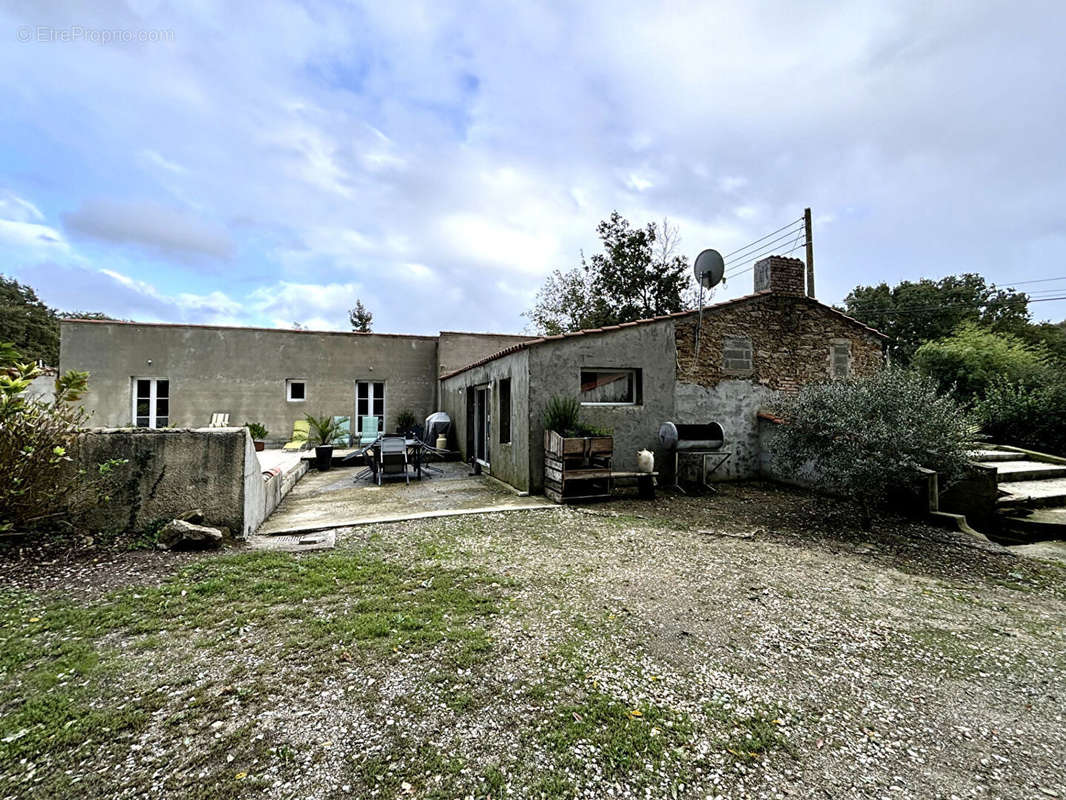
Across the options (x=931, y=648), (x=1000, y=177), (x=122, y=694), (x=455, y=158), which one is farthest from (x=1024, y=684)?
(x=1000, y=177)

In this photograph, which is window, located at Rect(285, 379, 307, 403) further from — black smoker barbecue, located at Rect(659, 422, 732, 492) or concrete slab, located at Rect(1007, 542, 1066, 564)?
concrete slab, located at Rect(1007, 542, 1066, 564)

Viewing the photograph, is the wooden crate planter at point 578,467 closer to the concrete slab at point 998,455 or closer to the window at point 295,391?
the concrete slab at point 998,455

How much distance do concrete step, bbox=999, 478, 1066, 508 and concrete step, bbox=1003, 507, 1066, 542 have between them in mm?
113

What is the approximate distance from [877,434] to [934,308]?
33.0 m

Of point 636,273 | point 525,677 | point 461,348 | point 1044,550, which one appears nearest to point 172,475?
point 525,677

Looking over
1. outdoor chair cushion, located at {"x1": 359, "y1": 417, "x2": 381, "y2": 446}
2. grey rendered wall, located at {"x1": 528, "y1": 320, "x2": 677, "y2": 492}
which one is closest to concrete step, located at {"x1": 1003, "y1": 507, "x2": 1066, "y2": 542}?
grey rendered wall, located at {"x1": 528, "y1": 320, "x2": 677, "y2": 492}

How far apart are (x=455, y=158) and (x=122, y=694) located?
1173 cm

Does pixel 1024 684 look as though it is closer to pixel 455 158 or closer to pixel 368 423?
pixel 455 158

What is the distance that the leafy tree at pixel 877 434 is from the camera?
18.5 feet

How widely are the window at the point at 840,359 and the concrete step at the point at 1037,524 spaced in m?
4.29

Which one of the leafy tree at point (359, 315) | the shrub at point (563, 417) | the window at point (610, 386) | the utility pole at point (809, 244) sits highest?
the leafy tree at point (359, 315)

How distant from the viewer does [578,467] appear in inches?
291

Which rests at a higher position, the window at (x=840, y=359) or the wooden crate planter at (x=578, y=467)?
the window at (x=840, y=359)

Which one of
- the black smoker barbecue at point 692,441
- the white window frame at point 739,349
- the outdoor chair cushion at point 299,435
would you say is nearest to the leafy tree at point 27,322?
the outdoor chair cushion at point 299,435
